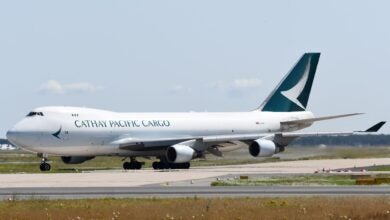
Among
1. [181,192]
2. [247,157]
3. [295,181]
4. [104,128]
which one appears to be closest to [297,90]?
[247,157]

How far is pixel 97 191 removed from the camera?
38000 mm

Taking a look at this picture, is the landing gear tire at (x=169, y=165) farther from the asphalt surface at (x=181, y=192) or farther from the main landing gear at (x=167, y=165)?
the asphalt surface at (x=181, y=192)

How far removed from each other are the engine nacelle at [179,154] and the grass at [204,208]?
34096 millimetres

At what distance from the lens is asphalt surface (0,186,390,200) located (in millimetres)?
34812

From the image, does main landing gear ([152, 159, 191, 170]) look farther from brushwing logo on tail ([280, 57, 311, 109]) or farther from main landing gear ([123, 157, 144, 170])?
brushwing logo on tail ([280, 57, 311, 109])

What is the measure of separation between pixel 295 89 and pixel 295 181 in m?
34.0

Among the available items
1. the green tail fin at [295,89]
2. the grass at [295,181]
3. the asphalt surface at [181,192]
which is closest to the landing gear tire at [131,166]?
the green tail fin at [295,89]

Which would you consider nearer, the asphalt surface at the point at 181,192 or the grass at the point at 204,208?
the grass at the point at 204,208

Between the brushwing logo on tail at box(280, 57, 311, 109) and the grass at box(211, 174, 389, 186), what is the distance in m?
28.8

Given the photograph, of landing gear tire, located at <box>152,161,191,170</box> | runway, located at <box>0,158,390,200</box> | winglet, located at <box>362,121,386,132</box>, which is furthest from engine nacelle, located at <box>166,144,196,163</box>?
runway, located at <box>0,158,390,200</box>

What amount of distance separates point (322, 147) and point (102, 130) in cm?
3533

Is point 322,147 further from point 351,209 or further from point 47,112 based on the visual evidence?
point 351,209

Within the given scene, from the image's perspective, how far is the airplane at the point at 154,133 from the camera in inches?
2544

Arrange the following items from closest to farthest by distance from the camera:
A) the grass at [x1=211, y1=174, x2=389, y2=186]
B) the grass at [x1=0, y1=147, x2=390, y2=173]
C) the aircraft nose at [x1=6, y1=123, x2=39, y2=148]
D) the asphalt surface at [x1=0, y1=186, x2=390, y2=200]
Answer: the asphalt surface at [x1=0, y1=186, x2=390, y2=200] → the grass at [x1=211, y1=174, x2=389, y2=186] → the aircraft nose at [x1=6, y1=123, x2=39, y2=148] → the grass at [x1=0, y1=147, x2=390, y2=173]
